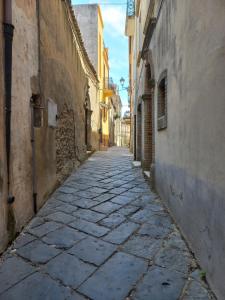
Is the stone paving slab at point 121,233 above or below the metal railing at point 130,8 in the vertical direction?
below

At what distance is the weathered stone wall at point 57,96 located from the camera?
412cm

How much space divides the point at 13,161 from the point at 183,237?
2.12 meters

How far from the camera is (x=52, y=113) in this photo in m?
4.70

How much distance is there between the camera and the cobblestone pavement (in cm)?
192

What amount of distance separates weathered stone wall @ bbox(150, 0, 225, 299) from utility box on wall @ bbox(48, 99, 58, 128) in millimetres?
2170

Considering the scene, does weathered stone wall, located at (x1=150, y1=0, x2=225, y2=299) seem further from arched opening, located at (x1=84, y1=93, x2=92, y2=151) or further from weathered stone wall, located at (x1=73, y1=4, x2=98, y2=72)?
weathered stone wall, located at (x1=73, y1=4, x2=98, y2=72)

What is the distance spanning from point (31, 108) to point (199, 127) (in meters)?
2.33

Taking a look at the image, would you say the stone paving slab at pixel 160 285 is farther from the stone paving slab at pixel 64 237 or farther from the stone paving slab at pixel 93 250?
the stone paving slab at pixel 64 237

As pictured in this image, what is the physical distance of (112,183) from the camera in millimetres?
→ 5609

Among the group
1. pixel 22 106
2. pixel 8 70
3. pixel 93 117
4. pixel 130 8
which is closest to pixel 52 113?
pixel 22 106

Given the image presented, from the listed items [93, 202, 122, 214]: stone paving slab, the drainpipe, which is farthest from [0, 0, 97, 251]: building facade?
[93, 202, 122, 214]: stone paving slab

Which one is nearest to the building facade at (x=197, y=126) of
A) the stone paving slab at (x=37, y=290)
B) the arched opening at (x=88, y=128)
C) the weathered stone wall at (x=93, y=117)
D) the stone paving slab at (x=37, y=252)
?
the stone paving slab at (x=37, y=290)

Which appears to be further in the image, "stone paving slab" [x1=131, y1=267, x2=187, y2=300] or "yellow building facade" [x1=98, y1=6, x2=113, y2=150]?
"yellow building facade" [x1=98, y1=6, x2=113, y2=150]

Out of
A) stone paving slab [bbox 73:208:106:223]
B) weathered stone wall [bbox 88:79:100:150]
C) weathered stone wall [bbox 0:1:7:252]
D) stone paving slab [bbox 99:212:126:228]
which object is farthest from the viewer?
weathered stone wall [bbox 88:79:100:150]
